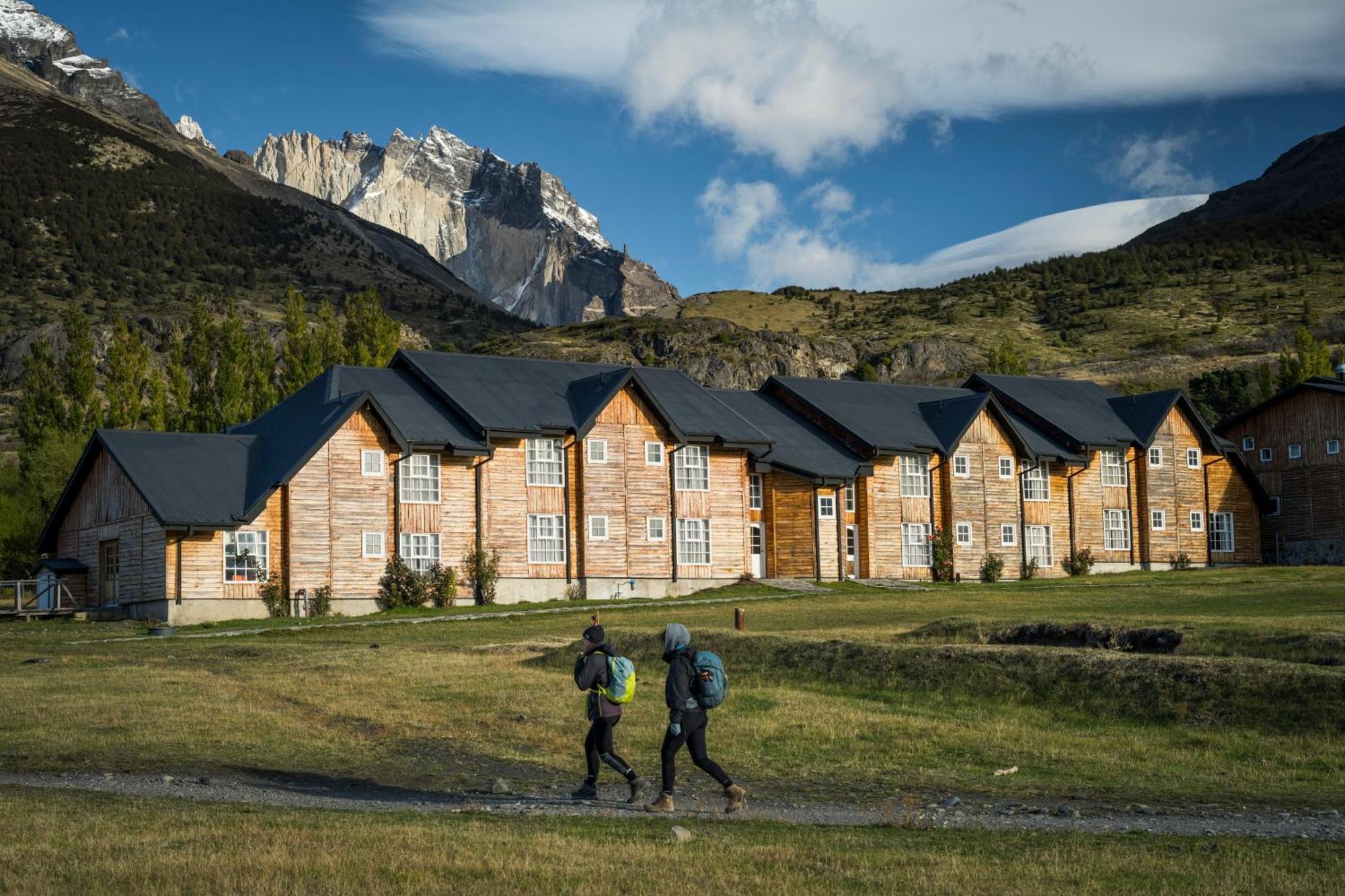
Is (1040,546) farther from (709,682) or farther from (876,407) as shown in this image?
(709,682)

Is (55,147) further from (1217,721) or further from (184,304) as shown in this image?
(1217,721)

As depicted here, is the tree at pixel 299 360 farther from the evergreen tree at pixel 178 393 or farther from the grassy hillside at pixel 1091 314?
the grassy hillside at pixel 1091 314

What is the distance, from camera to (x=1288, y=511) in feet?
Result: 245

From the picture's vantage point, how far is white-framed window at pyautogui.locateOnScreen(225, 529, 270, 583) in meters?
50.9

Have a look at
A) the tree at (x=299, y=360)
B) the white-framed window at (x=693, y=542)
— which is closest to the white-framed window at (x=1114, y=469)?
Answer: the white-framed window at (x=693, y=542)

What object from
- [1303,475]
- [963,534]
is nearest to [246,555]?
[963,534]

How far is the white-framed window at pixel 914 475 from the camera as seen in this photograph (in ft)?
214

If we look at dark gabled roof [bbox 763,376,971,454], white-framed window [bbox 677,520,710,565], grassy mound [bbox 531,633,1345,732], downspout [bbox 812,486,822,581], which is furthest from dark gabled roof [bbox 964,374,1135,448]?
grassy mound [bbox 531,633,1345,732]

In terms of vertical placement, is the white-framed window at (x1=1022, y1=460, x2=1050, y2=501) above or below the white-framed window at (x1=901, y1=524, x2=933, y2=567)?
above

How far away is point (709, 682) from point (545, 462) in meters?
40.1

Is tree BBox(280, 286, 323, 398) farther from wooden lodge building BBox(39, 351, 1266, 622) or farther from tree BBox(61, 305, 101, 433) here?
wooden lodge building BBox(39, 351, 1266, 622)

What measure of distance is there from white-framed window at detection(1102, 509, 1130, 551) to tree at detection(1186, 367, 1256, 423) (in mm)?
37038

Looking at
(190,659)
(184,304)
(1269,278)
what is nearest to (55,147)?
(184,304)

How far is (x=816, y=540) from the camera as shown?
62.6 m
